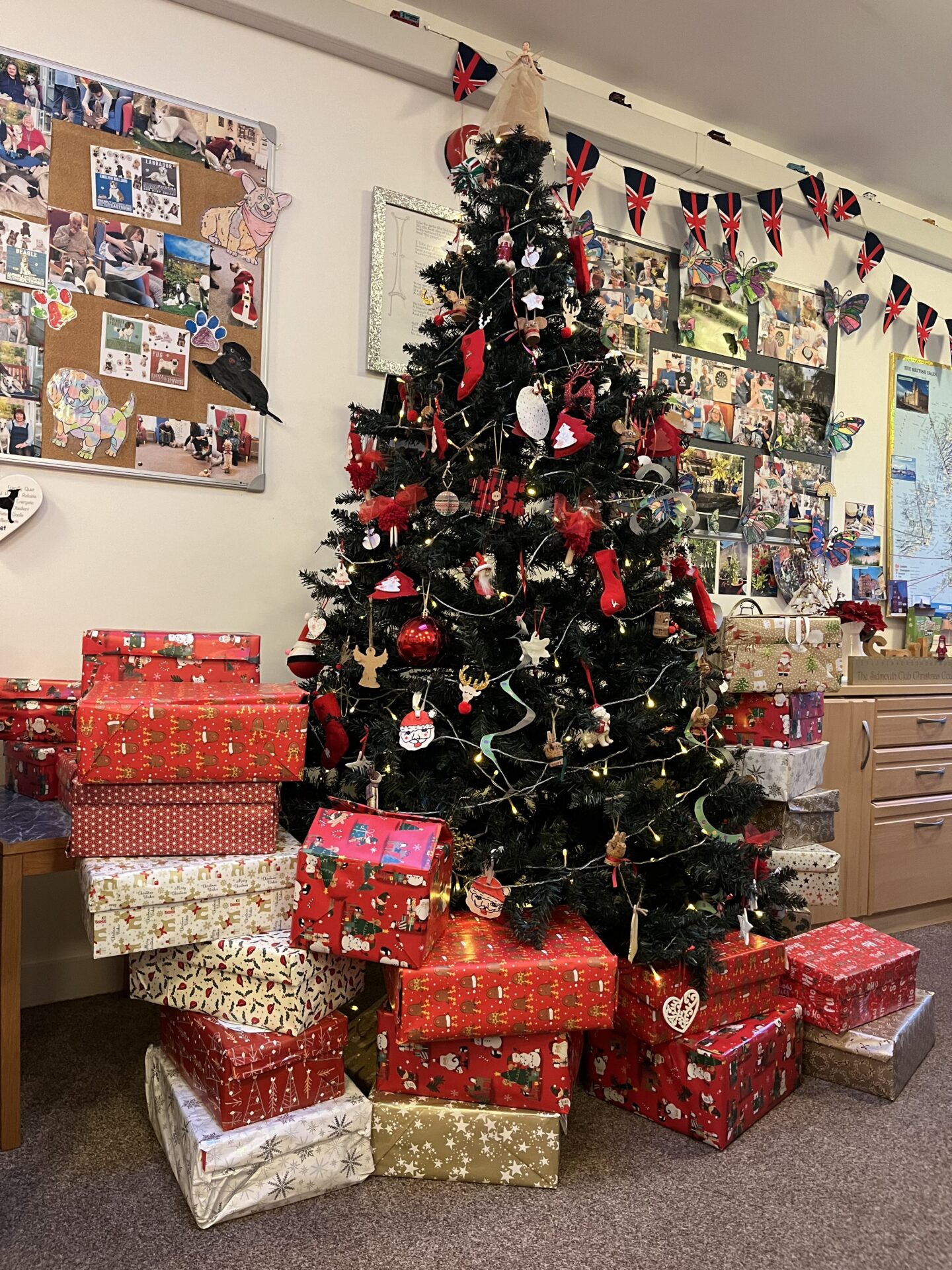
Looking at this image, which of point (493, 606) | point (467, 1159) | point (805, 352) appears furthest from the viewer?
point (805, 352)

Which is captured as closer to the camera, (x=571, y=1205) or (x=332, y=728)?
(x=571, y=1205)

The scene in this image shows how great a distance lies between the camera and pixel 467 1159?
1472mm

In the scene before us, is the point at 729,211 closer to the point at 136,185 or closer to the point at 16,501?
the point at 136,185

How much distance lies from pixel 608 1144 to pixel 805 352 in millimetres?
2880

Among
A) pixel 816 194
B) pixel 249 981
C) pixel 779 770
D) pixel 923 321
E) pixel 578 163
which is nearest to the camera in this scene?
pixel 249 981

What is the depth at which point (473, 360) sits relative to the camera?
1800 mm

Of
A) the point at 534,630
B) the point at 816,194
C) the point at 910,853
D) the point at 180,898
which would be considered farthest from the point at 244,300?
the point at 910,853

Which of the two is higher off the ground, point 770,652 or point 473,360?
point 473,360

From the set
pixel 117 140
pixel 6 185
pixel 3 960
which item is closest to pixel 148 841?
pixel 3 960

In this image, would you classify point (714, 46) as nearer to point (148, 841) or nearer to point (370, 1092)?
point (148, 841)

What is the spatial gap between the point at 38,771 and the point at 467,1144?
1.16 m

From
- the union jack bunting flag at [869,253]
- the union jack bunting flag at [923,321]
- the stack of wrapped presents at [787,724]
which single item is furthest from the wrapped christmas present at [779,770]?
the union jack bunting flag at [923,321]

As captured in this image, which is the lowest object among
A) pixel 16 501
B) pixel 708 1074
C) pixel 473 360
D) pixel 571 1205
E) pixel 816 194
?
pixel 571 1205

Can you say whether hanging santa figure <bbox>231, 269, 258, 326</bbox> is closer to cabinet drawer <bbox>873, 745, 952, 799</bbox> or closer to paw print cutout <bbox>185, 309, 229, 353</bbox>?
paw print cutout <bbox>185, 309, 229, 353</bbox>
